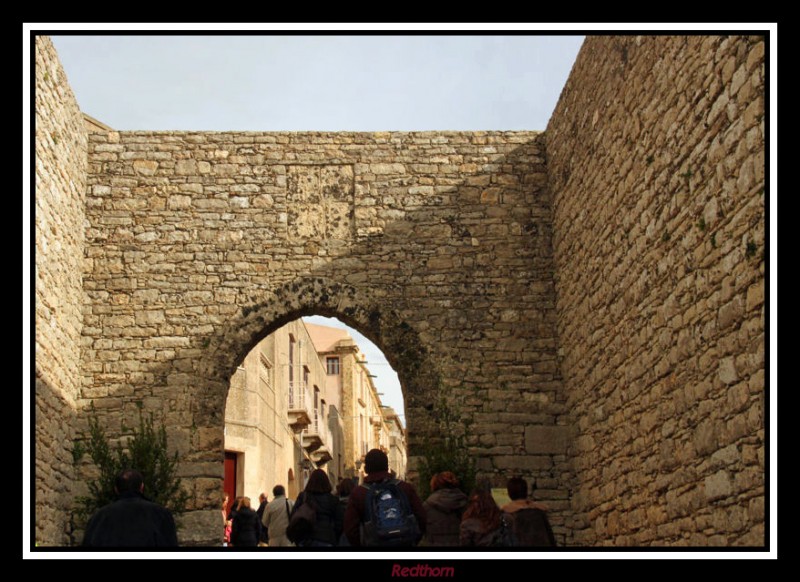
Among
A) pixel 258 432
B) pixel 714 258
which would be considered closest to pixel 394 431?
pixel 258 432

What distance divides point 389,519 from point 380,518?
0.05 m

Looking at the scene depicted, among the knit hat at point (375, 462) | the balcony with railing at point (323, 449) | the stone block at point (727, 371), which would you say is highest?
the stone block at point (727, 371)

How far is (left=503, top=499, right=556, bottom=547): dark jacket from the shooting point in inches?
260

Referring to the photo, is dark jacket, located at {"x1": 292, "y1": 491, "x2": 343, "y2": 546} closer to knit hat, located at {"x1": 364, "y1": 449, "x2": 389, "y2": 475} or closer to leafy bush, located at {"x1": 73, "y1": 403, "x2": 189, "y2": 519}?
knit hat, located at {"x1": 364, "y1": 449, "x2": 389, "y2": 475}

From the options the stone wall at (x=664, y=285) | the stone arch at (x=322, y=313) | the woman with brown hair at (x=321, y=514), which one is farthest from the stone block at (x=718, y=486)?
the stone arch at (x=322, y=313)

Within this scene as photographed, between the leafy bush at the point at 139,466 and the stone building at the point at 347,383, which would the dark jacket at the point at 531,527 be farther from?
the stone building at the point at 347,383

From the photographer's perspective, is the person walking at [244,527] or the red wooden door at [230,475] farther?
the red wooden door at [230,475]

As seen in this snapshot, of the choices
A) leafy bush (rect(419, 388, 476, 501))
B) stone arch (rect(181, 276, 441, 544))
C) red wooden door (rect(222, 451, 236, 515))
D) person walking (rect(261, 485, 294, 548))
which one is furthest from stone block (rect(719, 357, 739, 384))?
red wooden door (rect(222, 451, 236, 515))

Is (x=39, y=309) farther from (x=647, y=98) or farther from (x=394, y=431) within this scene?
(x=394, y=431)

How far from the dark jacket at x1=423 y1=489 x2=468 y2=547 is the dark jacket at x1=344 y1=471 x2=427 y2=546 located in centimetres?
51

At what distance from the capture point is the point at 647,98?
8.20m

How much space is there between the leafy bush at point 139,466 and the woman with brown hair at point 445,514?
444 cm

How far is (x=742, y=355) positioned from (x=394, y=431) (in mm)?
52166

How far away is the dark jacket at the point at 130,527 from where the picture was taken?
17.2ft
